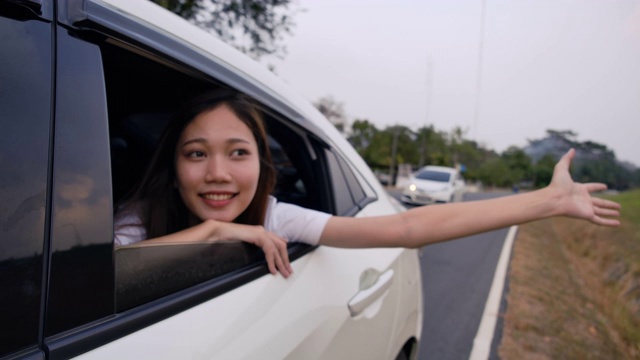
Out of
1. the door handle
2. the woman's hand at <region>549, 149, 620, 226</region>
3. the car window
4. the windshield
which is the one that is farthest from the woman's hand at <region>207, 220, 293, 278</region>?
the windshield

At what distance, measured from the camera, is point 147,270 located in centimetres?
89

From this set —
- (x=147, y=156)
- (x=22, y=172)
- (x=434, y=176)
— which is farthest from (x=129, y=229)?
(x=434, y=176)

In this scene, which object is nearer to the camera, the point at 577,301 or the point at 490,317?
the point at 490,317

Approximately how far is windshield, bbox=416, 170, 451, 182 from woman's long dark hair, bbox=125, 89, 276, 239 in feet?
46.1

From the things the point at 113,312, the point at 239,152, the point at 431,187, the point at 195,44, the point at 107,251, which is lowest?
the point at 431,187

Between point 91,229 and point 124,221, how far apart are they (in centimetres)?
60

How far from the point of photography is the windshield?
14.9 meters

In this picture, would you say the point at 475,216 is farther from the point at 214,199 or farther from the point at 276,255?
the point at 214,199

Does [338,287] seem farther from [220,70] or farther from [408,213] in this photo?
[220,70]

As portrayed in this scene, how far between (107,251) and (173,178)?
28.3 inches

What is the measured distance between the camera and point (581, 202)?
1381 millimetres

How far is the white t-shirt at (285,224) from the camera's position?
127 cm

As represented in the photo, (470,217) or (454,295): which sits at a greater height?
(470,217)

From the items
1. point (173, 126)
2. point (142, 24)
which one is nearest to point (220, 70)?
point (142, 24)
